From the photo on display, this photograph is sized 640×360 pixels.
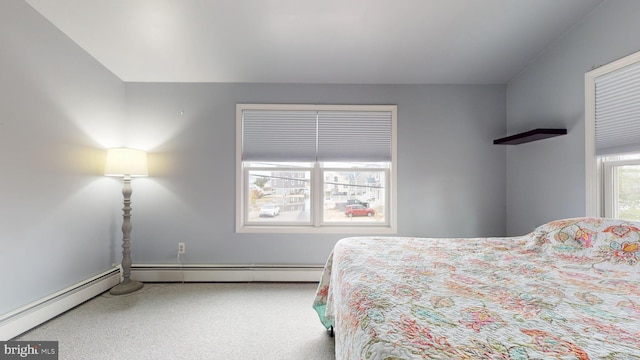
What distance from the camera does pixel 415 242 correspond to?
1.89m

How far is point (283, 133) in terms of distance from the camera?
9.36 feet

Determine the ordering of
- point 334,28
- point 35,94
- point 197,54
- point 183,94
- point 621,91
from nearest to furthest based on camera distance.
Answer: point 621,91 → point 35,94 → point 334,28 → point 197,54 → point 183,94

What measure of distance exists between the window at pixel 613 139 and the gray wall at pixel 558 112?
0.07m

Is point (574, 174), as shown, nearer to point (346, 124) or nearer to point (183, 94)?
point (346, 124)

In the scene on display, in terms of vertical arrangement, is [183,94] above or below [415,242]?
above

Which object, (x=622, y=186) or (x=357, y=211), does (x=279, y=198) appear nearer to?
(x=357, y=211)

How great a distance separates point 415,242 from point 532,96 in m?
2.02

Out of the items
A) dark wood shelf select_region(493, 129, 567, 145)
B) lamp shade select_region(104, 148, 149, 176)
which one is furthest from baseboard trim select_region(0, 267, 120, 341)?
dark wood shelf select_region(493, 129, 567, 145)

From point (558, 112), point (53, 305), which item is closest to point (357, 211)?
point (558, 112)

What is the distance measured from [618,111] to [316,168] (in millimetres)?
2468

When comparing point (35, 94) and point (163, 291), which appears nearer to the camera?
point (35, 94)

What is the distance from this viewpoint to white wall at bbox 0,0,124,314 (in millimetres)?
1763

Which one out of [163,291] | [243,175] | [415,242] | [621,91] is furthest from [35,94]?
[621,91]

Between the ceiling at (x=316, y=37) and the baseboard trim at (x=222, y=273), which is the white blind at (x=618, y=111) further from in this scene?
the baseboard trim at (x=222, y=273)
